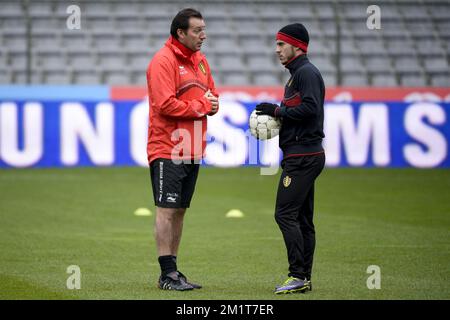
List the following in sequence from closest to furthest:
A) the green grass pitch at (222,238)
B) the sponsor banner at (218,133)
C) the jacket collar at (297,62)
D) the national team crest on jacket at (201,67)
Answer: the jacket collar at (297,62)
the green grass pitch at (222,238)
the national team crest on jacket at (201,67)
the sponsor banner at (218,133)

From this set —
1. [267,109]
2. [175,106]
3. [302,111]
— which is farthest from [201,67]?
[302,111]

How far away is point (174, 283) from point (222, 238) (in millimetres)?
4044

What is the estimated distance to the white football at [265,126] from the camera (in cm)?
885

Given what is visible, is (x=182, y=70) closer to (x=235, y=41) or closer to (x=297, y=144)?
(x=297, y=144)

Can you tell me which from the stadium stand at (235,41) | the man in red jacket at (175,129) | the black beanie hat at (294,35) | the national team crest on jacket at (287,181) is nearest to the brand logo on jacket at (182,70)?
the man in red jacket at (175,129)

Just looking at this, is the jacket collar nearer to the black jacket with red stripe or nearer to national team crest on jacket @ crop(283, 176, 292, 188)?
the black jacket with red stripe

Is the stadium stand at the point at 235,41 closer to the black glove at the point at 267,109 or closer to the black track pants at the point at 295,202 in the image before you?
the black glove at the point at 267,109

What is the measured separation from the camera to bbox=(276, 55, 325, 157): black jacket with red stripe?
28.3 ft

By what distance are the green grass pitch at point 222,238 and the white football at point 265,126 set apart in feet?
4.31

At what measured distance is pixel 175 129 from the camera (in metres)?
9.06

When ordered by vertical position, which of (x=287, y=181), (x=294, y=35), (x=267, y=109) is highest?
(x=294, y=35)

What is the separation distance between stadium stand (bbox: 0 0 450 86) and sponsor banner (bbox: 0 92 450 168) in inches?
140

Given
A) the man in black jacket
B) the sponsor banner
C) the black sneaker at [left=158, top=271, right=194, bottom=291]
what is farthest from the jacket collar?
the sponsor banner

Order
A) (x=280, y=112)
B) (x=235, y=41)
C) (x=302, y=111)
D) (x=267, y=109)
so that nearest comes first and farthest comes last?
(x=302, y=111) < (x=280, y=112) < (x=267, y=109) < (x=235, y=41)
